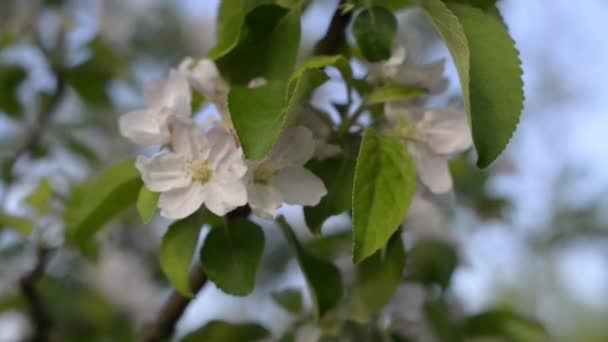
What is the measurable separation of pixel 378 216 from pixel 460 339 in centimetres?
49

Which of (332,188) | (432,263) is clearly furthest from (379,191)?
(432,263)

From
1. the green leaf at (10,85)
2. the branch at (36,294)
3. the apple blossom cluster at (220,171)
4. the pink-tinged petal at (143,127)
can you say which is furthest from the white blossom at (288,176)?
the green leaf at (10,85)

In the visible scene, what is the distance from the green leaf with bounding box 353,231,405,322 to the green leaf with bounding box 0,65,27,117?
0.74 metres

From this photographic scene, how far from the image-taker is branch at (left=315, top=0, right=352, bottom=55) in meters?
0.74

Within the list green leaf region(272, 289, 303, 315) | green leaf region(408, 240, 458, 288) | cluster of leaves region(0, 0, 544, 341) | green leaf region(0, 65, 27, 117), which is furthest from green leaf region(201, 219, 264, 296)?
green leaf region(0, 65, 27, 117)

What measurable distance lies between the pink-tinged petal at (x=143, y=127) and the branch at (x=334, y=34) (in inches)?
6.3

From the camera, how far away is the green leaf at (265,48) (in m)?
0.70

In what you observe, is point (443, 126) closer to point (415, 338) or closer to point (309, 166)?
point (309, 166)

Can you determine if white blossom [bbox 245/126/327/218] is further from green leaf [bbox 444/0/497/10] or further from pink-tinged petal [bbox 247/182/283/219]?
green leaf [bbox 444/0/497/10]

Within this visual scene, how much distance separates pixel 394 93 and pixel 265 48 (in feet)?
0.39

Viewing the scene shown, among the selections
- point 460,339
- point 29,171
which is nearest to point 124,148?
point 29,171

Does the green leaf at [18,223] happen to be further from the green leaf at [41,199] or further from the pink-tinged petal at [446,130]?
the pink-tinged petal at [446,130]

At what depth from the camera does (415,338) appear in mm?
881

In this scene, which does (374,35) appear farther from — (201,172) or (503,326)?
(503,326)
